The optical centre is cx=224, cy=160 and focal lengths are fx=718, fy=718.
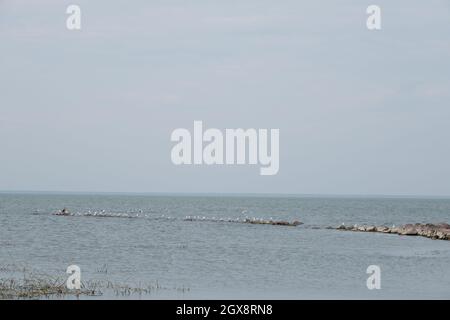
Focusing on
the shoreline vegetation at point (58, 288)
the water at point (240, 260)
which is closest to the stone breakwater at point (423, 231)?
the water at point (240, 260)

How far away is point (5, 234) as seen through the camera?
6831 cm

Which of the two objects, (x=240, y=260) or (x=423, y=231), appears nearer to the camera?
(x=240, y=260)

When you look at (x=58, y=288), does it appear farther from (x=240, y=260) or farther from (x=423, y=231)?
(x=423, y=231)

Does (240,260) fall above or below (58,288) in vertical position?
below

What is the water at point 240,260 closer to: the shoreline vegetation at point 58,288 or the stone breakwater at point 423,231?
the shoreline vegetation at point 58,288

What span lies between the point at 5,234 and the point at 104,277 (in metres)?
35.3

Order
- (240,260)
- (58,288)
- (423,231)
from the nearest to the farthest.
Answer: (58,288)
(240,260)
(423,231)

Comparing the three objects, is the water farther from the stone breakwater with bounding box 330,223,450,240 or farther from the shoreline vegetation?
the stone breakwater with bounding box 330,223,450,240

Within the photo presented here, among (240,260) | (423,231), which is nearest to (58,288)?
(240,260)

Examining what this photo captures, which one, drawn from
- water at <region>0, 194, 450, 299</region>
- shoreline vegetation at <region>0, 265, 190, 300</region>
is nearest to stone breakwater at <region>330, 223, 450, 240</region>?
water at <region>0, 194, 450, 299</region>

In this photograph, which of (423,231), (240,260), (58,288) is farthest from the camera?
(423,231)

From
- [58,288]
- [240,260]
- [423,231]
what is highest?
[58,288]
